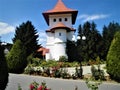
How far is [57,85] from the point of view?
13.7 meters

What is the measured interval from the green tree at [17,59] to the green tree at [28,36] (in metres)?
24.9

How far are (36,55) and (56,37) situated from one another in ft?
18.9

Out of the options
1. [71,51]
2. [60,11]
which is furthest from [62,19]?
[71,51]

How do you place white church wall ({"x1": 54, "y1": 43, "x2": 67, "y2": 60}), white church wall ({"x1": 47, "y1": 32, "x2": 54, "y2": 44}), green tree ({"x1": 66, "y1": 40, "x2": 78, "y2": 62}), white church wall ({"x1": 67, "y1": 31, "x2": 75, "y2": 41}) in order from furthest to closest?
white church wall ({"x1": 47, "y1": 32, "x2": 54, "y2": 44}) → white church wall ({"x1": 67, "y1": 31, "x2": 75, "y2": 41}) → white church wall ({"x1": 54, "y1": 43, "x2": 67, "y2": 60}) → green tree ({"x1": 66, "y1": 40, "x2": 78, "y2": 62})

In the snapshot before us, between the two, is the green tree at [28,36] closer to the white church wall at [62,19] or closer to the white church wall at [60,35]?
the white church wall at [60,35]

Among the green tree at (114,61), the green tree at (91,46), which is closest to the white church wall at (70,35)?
the green tree at (91,46)

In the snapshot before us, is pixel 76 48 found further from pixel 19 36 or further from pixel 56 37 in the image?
pixel 19 36

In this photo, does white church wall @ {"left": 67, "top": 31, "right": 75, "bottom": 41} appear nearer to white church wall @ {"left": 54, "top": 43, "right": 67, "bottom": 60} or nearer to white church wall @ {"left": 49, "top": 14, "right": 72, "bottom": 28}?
white church wall @ {"left": 49, "top": 14, "right": 72, "bottom": 28}

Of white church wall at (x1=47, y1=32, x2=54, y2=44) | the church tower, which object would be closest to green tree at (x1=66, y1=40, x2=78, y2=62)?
the church tower

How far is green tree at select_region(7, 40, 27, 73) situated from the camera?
20141 millimetres

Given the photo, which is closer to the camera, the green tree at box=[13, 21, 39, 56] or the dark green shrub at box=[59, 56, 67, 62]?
the dark green shrub at box=[59, 56, 67, 62]

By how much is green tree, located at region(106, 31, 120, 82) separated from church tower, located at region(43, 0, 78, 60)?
3228cm

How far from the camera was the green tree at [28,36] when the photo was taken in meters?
46.7

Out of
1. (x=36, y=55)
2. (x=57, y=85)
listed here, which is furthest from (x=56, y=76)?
(x=36, y=55)
